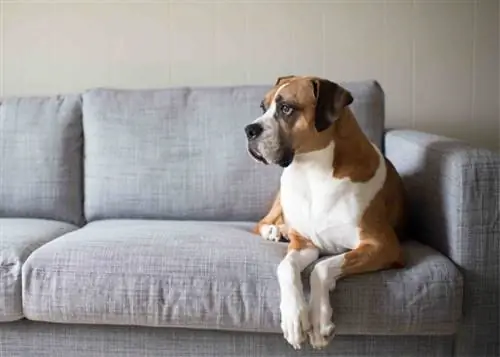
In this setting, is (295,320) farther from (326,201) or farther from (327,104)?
(327,104)

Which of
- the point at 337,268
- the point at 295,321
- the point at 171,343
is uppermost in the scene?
the point at 337,268

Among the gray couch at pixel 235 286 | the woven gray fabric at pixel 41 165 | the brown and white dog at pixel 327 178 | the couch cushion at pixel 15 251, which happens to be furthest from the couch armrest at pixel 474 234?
the woven gray fabric at pixel 41 165

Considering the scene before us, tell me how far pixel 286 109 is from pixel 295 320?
55 cm

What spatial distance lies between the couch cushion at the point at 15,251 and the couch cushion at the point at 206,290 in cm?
3

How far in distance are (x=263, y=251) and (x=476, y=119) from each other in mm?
1299

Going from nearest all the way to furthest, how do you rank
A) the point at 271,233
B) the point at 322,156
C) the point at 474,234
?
the point at 474,234
the point at 322,156
the point at 271,233

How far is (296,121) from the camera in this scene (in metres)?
1.82

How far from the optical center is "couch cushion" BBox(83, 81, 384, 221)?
230cm

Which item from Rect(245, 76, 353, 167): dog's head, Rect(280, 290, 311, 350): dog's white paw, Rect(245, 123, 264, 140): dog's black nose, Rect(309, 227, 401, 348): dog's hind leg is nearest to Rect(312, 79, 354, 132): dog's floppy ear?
Rect(245, 76, 353, 167): dog's head

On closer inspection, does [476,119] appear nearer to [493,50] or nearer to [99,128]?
[493,50]

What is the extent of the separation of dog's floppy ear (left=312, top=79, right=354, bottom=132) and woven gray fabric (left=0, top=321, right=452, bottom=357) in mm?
544

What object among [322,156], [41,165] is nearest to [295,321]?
[322,156]

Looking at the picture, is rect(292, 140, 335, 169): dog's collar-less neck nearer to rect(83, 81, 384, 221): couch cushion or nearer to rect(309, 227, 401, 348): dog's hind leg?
rect(309, 227, 401, 348): dog's hind leg

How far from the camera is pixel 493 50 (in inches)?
105
